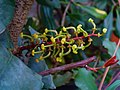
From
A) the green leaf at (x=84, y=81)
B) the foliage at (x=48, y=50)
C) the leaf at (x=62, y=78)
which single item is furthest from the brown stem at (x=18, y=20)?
the leaf at (x=62, y=78)

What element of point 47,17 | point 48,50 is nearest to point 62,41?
point 48,50

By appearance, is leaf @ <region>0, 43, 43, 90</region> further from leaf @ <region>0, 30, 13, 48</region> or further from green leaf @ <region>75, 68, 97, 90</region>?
green leaf @ <region>75, 68, 97, 90</region>

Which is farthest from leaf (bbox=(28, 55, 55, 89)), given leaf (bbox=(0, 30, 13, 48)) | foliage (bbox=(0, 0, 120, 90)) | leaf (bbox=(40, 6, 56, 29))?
leaf (bbox=(40, 6, 56, 29))

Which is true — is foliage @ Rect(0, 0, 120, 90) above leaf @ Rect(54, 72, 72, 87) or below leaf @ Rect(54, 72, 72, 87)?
above

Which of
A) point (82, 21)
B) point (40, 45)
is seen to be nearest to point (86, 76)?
point (40, 45)

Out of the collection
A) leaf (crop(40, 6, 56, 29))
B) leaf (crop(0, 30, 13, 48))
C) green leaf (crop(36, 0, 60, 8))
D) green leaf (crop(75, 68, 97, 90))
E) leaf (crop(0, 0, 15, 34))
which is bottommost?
green leaf (crop(75, 68, 97, 90))
